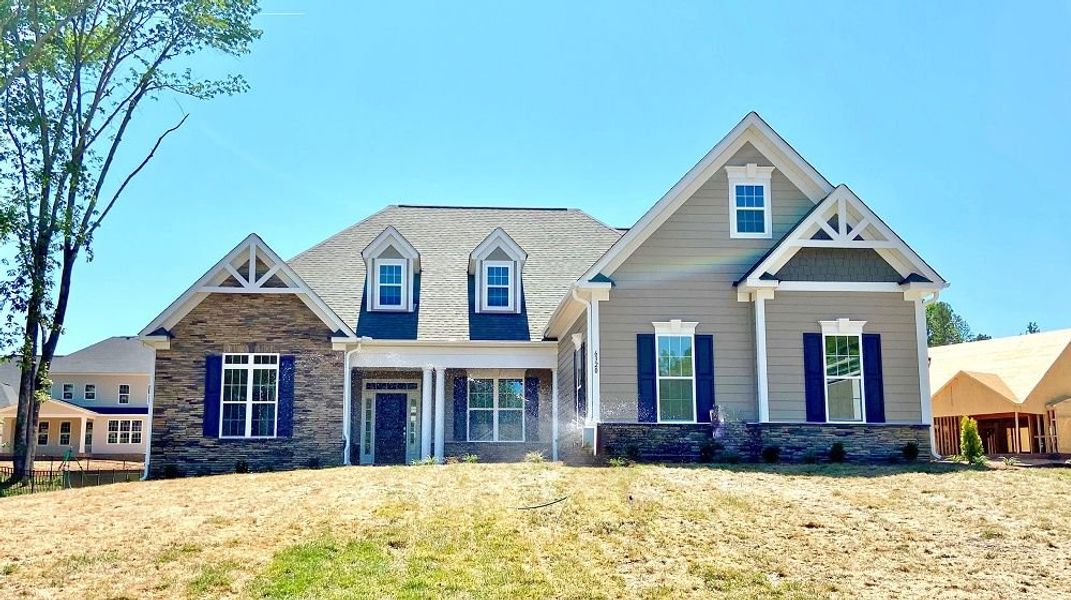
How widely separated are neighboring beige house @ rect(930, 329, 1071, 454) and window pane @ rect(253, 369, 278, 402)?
19.9m

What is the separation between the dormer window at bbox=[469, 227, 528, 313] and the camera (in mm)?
22609

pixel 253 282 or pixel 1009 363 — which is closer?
pixel 253 282

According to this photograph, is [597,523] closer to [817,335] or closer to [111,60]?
[817,335]

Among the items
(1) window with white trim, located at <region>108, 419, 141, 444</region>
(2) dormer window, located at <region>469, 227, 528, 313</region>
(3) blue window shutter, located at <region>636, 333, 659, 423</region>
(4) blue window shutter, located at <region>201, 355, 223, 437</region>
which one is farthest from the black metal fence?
(1) window with white trim, located at <region>108, 419, 141, 444</region>

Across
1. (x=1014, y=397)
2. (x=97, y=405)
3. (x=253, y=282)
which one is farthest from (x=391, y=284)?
(x=97, y=405)

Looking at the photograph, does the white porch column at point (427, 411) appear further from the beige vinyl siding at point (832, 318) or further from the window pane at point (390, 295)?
the beige vinyl siding at point (832, 318)

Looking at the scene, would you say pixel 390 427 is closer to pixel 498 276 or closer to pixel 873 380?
pixel 498 276

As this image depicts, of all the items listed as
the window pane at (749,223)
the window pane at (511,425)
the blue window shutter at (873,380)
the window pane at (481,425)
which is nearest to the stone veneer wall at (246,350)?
the window pane at (481,425)

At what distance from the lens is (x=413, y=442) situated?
2234 centimetres

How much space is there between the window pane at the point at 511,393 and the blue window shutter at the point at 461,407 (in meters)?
0.84

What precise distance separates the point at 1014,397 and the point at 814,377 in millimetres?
12161

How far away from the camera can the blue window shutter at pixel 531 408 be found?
22.1 metres

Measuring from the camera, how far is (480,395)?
22344 millimetres

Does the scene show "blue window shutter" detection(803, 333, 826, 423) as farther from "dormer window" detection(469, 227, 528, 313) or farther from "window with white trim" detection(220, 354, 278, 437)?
"window with white trim" detection(220, 354, 278, 437)
